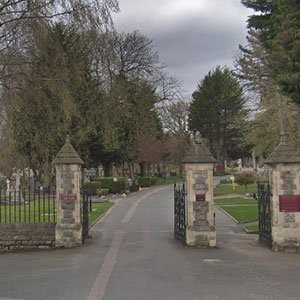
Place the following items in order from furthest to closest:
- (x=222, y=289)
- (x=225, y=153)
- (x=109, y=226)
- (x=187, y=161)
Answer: (x=225, y=153) < (x=109, y=226) < (x=187, y=161) < (x=222, y=289)

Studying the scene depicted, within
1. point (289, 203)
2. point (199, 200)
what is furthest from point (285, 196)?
point (199, 200)

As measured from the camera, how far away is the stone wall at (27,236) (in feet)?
51.4

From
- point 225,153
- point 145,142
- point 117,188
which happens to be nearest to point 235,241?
point 117,188

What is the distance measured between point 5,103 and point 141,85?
125ft

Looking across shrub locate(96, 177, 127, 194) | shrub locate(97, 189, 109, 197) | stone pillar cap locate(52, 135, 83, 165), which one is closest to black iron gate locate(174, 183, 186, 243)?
stone pillar cap locate(52, 135, 83, 165)

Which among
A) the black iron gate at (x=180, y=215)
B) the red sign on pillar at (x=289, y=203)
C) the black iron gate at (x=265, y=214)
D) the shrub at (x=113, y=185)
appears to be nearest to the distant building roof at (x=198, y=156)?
the black iron gate at (x=180, y=215)

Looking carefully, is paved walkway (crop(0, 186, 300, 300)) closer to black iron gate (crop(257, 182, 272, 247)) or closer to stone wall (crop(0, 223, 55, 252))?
black iron gate (crop(257, 182, 272, 247))

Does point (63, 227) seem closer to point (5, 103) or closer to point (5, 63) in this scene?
point (5, 103)

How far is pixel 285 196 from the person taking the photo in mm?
14672

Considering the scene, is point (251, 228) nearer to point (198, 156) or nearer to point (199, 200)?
point (199, 200)

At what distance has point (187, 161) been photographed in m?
15.2

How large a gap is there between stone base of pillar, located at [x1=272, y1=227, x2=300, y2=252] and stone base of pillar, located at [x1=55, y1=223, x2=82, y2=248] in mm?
5586

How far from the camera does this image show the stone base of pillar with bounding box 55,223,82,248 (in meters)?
15.4

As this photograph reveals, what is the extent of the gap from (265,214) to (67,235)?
5.78 m
